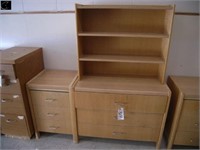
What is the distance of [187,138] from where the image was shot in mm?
1649

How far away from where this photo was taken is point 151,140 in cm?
169

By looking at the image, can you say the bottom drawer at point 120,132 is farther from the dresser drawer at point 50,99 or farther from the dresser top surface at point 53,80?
the dresser top surface at point 53,80

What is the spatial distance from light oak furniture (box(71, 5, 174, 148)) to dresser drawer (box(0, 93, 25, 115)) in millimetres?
565

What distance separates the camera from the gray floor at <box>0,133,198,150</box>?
177 cm

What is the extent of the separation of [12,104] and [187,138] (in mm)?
1875

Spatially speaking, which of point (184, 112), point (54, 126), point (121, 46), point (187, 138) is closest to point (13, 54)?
point (54, 126)

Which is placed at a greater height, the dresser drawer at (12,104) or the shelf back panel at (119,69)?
the shelf back panel at (119,69)

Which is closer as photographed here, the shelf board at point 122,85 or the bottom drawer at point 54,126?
the shelf board at point 122,85

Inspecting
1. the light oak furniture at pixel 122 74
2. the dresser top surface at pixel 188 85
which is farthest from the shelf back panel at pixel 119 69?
the dresser top surface at pixel 188 85

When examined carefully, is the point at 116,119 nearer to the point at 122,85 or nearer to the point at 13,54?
the point at 122,85

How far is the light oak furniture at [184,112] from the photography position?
1467mm

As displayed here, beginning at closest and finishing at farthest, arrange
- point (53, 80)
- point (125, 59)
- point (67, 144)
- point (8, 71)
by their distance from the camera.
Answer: point (8, 71), point (125, 59), point (53, 80), point (67, 144)

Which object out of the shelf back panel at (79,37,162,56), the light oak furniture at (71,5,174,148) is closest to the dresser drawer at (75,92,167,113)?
the light oak furniture at (71,5,174,148)

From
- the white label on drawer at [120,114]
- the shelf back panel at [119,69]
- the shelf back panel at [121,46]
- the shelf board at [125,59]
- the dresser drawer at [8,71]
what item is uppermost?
the shelf back panel at [121,46]
